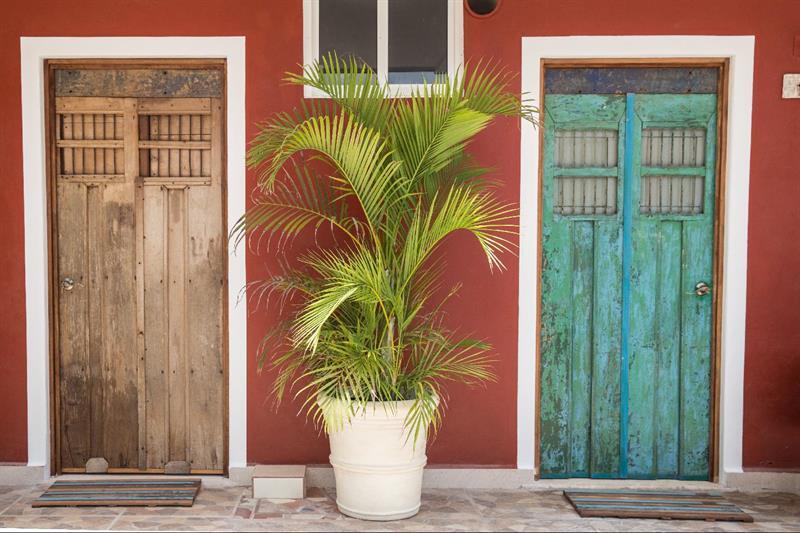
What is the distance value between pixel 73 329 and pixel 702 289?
3.43 meters

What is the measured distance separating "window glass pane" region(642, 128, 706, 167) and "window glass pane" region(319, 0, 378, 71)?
153 cm

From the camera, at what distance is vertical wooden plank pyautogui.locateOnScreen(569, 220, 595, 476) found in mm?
4098

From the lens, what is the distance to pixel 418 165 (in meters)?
3.40

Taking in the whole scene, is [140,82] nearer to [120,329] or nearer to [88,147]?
[88,147]

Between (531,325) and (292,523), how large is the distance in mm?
1574

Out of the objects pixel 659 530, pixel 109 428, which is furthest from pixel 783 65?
pixel 109 428

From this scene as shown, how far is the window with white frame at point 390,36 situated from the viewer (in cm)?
396

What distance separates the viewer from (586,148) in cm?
408

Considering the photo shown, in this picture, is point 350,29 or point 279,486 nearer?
point 279,486

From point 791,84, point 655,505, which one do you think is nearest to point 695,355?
point 655,505

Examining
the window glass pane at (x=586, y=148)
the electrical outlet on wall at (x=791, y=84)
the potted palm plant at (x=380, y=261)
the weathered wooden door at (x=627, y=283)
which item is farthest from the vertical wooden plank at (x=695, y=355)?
the potted palm plant at (x=380, y=261)

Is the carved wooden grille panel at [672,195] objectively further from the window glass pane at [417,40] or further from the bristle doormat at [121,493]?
the bristle doormat at [121,493]

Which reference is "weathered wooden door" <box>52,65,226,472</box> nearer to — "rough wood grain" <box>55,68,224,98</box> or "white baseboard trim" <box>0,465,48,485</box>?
"rough wood grain" <box>55,68,224,98</box>

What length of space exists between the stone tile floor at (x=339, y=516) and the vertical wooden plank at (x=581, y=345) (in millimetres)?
317
